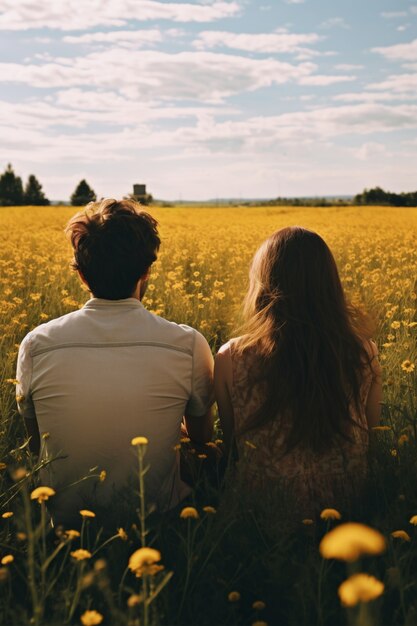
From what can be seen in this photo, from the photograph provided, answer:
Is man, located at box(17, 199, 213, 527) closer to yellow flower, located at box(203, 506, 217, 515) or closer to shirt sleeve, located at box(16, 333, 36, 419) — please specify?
shirt sleeve, located at box(16, 333, 36, 419)

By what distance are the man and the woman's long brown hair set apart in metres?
0.26

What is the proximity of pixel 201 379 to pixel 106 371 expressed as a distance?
376 millimetres

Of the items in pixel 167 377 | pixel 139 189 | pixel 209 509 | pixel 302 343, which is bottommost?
pixel 209 509

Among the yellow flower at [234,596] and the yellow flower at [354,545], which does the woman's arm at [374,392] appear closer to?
the yellow flower at [234,596]

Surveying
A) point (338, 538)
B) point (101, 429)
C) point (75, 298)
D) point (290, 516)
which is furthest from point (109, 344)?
point (75, 298)

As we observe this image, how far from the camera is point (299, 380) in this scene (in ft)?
7.36

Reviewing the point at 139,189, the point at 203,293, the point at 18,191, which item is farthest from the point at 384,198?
the point at 203,293

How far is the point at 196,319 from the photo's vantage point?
4.87 m

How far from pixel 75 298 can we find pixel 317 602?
170 inches

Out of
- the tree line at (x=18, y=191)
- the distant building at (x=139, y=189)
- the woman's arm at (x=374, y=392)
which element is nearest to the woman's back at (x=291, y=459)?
the woman's arm at (x=374, y=392)

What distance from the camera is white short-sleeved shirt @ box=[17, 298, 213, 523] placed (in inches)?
87.3

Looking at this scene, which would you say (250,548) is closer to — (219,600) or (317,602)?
(219,600)

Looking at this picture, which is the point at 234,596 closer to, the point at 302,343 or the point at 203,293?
the point at 302,343

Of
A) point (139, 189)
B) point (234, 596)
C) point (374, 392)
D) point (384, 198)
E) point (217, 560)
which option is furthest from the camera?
point (384, 198)
